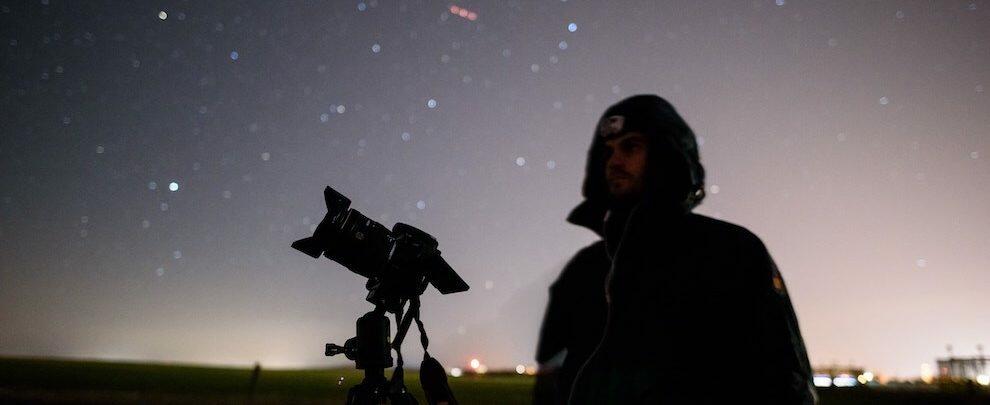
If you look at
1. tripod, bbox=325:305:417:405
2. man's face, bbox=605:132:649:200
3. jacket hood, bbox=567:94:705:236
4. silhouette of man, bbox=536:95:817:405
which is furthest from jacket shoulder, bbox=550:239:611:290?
tripod, bbox=325:305:417:405

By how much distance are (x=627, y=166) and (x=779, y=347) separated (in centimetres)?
100

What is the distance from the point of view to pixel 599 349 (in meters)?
1.71

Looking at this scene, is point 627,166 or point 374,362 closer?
point 374,362

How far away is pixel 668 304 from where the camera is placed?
1599 mm

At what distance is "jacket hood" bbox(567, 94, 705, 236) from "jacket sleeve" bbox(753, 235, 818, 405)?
499 millimetres

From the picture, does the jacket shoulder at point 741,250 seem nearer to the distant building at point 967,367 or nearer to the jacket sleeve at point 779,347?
the jacket sleeve at point 779,347

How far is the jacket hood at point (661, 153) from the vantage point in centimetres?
212

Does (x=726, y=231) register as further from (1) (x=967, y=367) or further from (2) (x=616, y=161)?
(1) (x=967, y=367)

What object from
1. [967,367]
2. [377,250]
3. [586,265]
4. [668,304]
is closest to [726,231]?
[668,304]

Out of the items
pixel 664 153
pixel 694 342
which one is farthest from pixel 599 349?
pixel 664 153

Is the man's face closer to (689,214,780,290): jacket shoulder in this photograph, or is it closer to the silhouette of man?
the silhouette of man

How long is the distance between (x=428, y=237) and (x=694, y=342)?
126 centimetres

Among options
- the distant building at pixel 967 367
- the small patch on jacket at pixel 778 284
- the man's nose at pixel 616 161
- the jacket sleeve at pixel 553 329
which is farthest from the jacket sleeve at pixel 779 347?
the distant building at pixel 967 367

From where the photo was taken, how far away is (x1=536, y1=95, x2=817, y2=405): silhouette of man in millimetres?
1407
